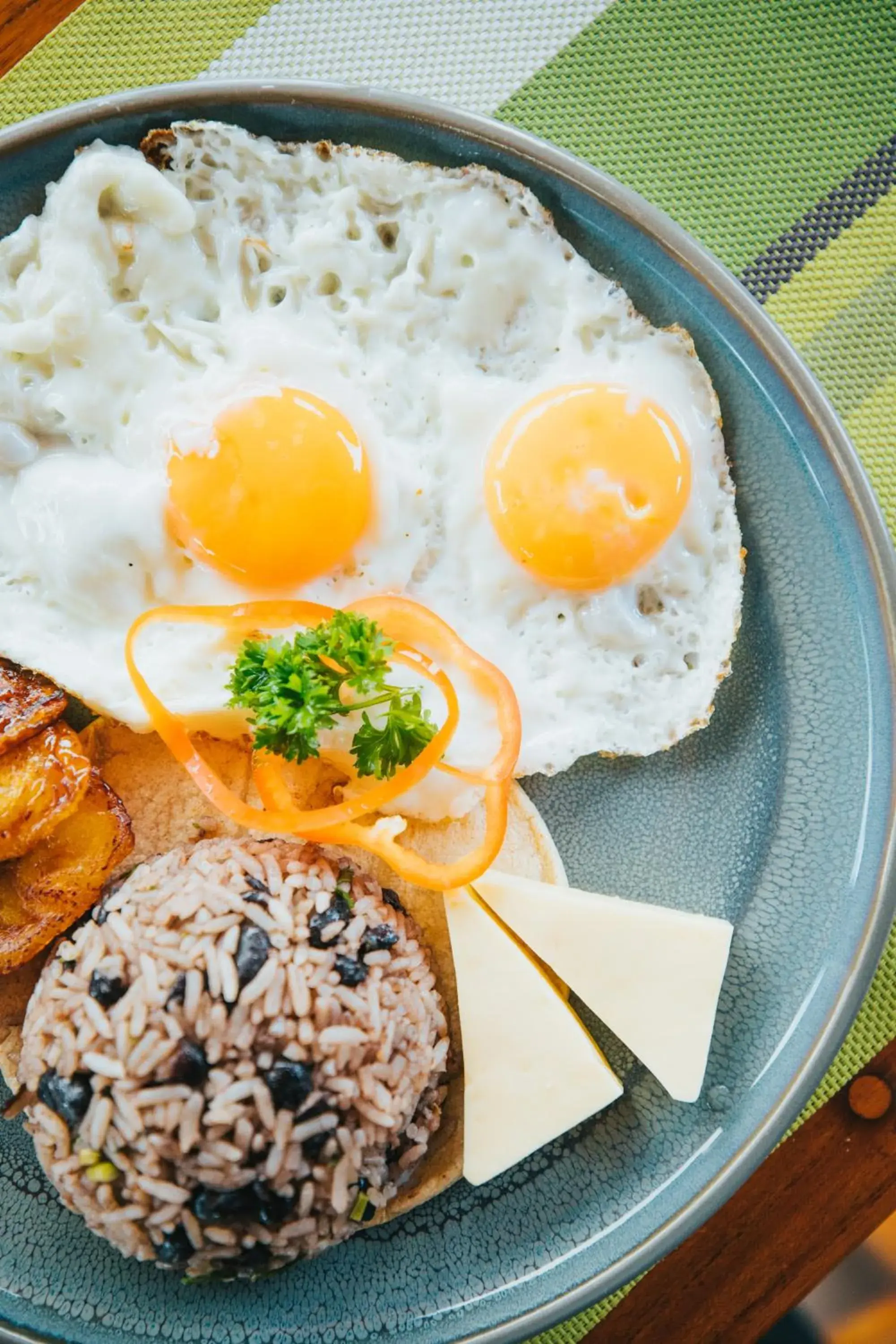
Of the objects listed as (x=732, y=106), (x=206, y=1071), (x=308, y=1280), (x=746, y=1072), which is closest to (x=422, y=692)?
(x=206, y=1071)

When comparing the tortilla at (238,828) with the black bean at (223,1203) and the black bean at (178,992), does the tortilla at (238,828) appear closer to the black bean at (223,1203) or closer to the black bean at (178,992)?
the black bean at (178,992)

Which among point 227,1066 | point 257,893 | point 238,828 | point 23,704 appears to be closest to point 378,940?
point 257,893

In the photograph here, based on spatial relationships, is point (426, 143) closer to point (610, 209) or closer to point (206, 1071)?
point (610, 209)

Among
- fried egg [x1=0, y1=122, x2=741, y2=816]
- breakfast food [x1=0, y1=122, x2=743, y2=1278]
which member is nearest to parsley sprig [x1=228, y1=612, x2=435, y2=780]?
breakfast food [x1=0, y1=122, x2=743, y2=1278]

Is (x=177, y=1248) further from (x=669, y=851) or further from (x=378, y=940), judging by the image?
(x=669, y=851)

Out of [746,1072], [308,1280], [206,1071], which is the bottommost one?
[308,1280]

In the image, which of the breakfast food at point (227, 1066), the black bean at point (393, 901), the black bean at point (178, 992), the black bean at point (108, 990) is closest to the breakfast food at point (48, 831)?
the breakfast food at point (227, 1066)

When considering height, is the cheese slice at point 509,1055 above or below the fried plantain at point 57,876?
above
